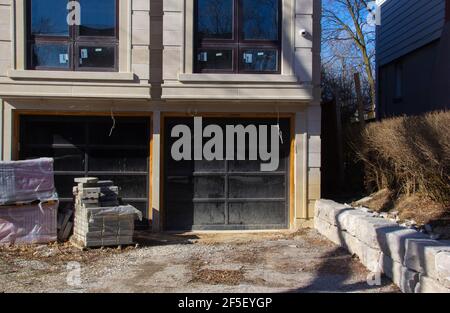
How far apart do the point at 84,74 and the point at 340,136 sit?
5628mm

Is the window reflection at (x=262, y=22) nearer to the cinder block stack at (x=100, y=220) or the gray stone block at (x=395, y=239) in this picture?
the cinder block stack at (x=100, y=220)

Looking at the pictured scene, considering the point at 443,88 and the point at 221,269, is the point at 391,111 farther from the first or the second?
the point at 221,269

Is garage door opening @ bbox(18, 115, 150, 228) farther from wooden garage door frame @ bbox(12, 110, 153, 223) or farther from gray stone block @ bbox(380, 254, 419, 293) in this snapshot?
gray stone block @ bbox(380, 254, 419, 293)

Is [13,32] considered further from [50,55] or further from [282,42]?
[282,42]

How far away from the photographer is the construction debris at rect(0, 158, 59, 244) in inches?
352

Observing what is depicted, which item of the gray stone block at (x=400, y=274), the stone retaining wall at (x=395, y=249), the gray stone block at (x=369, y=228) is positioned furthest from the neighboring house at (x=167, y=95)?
the gray stone block at (x=400, y=274)

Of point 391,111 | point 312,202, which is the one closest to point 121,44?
point 312,202

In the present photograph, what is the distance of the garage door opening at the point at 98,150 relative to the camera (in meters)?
10.6

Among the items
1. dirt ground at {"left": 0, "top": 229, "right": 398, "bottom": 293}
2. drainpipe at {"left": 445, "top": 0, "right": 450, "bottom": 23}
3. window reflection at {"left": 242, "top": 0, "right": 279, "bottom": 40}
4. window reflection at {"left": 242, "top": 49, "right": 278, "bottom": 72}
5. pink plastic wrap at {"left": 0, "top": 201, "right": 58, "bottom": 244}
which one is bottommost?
dirt ground at {"left": 0, "top": 229, "right": 398, "bottom": 293}

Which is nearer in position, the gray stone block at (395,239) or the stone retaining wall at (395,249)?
the stone retaining wall at (395,249)

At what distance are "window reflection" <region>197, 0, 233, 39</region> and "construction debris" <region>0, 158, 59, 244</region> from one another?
380 cm

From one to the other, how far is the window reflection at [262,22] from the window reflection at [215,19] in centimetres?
34

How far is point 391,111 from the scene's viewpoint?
17.4 meters

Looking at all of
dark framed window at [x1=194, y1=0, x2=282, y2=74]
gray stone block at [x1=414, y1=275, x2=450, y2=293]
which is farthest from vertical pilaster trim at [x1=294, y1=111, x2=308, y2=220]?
gray stone block at [x1=414, y1=275, x2=450, y2=293]
